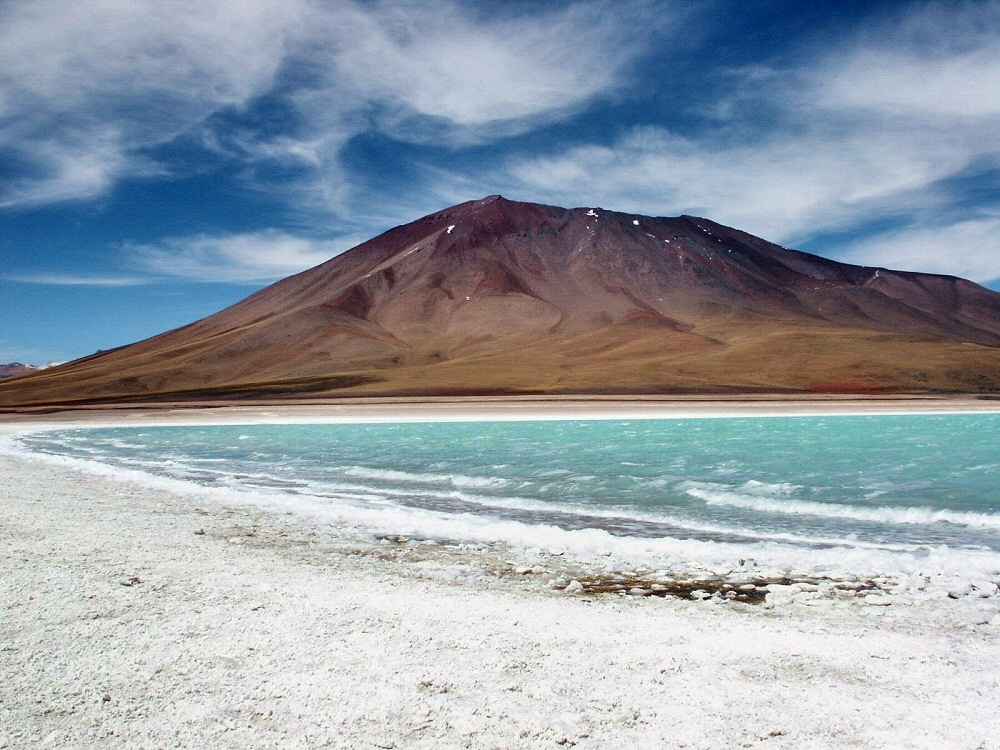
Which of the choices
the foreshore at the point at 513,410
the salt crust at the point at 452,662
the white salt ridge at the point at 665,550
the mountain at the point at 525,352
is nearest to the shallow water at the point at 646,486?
the white salt ridge at the point at 665,550

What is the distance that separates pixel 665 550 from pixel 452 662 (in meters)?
4.60

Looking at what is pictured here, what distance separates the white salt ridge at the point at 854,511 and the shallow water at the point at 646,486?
0.05 metres

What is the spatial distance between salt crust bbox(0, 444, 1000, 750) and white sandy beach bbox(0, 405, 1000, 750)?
0.06 ft

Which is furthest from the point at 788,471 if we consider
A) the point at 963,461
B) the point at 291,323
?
the point at 291,323

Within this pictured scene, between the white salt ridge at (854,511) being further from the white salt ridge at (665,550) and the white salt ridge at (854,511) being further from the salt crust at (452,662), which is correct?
the salt crust at (452,662)

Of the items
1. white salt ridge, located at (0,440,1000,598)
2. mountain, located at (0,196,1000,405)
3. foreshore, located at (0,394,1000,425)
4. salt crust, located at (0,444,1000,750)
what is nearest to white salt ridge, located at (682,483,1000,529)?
white salt ridge, located at (0,440,1000,598)

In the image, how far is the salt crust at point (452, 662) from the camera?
13.0ft

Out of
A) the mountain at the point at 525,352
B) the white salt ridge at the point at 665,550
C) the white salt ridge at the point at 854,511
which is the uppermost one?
the mountain at the point at 525,352

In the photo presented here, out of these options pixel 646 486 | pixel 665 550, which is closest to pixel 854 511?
pixel 646 486

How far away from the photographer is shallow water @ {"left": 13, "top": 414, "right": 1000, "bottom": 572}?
971 centimetres

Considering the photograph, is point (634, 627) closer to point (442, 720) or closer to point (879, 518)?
point (442, 720)

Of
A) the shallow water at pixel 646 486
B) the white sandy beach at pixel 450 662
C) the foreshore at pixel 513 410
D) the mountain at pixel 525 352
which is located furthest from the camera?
the mountain at pixel 525 352

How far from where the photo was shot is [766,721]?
4074 mm

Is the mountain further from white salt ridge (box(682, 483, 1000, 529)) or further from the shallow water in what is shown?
white salt ridge (box(682, 483, 1000, 529))
